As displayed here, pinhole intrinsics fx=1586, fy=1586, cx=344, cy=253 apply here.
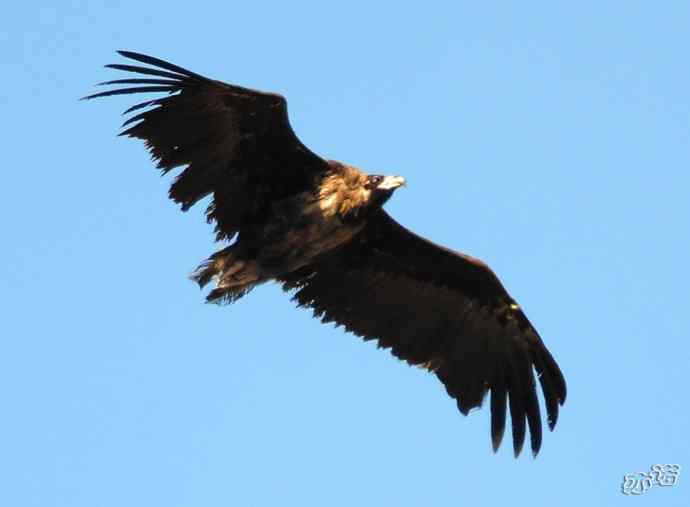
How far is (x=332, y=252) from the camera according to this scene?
59.8 ft

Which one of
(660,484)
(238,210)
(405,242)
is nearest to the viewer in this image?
(660,484)

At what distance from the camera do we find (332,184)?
17.0 m

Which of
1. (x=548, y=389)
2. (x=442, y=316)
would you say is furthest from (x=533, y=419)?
(x=442, y=316)

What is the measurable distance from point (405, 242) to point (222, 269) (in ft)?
7.68

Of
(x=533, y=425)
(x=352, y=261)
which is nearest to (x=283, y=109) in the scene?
(x=352, y=261)

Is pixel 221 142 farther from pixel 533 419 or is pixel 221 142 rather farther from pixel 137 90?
pixel 533 419

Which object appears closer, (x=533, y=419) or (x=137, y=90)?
(x=137, y=90)

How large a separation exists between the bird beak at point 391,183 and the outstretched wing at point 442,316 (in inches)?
50.8

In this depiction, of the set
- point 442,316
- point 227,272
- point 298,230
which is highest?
point 442,316

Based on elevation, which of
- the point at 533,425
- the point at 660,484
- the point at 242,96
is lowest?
the point at 660,484

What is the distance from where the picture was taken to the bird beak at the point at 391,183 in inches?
663

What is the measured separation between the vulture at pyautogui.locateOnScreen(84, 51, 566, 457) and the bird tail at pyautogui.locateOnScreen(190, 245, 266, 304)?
1cm

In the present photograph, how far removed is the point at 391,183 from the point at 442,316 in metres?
2.56

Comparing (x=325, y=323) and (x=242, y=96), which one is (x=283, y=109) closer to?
(x=242, y=96)
